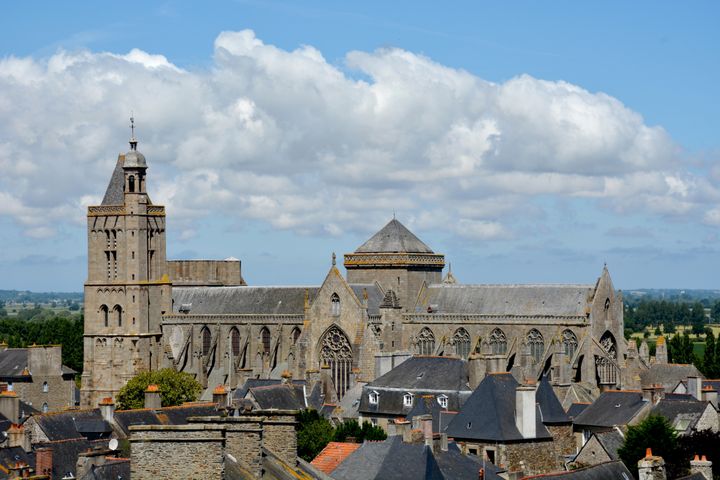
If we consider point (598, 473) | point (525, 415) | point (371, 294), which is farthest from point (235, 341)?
point (598, 473)

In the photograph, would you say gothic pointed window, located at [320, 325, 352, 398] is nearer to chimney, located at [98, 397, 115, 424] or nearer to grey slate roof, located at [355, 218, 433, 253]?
grey slate roof, located at [355, 218, 433, 253]

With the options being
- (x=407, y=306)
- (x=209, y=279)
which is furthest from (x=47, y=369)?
(x=407, y=306)

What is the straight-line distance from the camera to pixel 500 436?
2282 inches

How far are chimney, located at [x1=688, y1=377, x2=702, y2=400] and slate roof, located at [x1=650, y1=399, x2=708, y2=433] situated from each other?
3.54 metres

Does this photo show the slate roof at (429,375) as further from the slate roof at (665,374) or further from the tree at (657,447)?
the slate roof at (665,374)

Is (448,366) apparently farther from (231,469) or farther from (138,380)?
(231,469)

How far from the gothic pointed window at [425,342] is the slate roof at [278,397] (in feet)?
52.1

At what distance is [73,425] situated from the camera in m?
64.4

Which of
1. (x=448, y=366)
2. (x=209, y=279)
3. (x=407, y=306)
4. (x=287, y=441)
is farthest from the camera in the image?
(x=209, y=279)

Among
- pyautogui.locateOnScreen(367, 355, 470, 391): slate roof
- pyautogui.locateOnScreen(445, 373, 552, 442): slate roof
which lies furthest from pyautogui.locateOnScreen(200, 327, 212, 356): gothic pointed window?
pyautogui.locateOnScreen(445, 373, 552, 442): slate roof

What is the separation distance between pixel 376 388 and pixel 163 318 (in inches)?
1503

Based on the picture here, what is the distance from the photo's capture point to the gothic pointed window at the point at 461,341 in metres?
99.8

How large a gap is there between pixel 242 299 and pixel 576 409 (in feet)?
148

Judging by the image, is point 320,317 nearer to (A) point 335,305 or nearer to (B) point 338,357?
(A) point 335,305
